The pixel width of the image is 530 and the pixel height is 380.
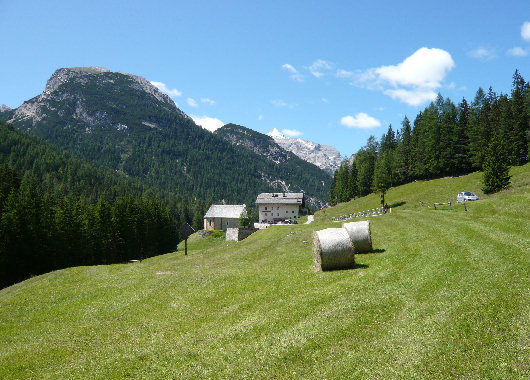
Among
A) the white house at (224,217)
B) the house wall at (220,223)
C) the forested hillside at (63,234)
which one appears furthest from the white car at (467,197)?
the house wall at (220,223)

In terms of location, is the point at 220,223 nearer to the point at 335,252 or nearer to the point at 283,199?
the point at 283,199

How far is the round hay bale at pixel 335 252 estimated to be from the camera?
18500 mm

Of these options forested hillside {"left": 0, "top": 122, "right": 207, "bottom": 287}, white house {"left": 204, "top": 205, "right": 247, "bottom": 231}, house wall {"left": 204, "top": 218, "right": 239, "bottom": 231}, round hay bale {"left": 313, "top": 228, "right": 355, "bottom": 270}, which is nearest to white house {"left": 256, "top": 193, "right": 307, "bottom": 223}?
white house {"left": 204, "top": 205, "right": 247, "bottom": 231}

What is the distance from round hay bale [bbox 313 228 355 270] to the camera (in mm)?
18500

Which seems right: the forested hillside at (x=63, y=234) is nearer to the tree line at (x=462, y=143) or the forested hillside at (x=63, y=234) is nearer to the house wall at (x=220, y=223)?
the house wall at (x=220, y=223)

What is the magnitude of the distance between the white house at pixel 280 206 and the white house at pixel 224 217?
9110 millimetres

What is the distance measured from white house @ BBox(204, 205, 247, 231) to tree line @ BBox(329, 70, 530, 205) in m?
45.2

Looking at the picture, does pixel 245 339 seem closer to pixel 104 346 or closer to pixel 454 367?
pixel 104 346

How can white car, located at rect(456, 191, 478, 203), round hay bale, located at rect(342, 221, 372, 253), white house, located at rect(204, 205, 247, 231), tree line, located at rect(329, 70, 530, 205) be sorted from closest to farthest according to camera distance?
round hay bale, located at rect(342, 221, 372, 253) < white car, located at rect(456, 191, 478, 203) < tree line, located at rect(329, 70, 530, 205) < white house, located at rect(204, 205, 247, 231)

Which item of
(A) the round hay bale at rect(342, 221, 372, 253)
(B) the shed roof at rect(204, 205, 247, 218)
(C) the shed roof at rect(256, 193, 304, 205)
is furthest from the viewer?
(C) the shed roof at rect(256, 193, 304, 205)

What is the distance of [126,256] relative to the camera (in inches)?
3083

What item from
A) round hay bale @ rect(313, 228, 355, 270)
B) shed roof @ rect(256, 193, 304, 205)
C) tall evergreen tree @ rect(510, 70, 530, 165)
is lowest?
round hay bale @ rect(313, 228, 355, 270)

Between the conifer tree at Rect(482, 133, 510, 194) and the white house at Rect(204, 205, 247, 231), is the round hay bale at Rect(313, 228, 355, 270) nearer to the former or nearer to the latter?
the conifer tree at Rect(482, 133, 510, 194)

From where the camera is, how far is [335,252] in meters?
18.5
